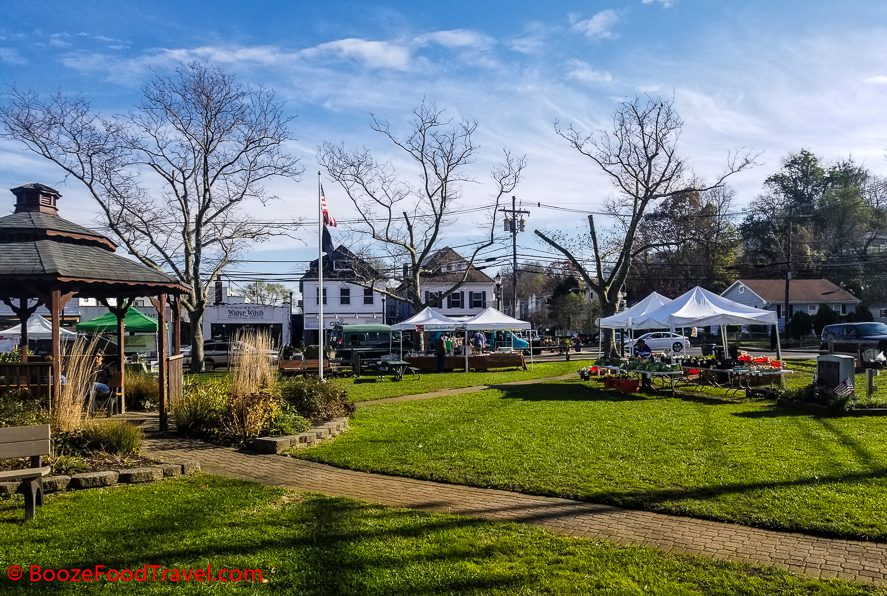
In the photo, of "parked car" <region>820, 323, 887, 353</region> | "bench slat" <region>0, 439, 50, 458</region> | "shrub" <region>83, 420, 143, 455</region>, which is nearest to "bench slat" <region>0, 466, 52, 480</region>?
"bench slat" <region>0, 439, 50, 458</region>

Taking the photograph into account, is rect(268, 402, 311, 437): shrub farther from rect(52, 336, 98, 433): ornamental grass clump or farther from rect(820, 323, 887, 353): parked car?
rect(820, 323, 887, 353): parked car

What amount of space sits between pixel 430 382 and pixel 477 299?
36.8m

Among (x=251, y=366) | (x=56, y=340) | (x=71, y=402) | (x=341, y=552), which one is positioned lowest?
(x=341, y=552)

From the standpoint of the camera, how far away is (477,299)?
192 feet

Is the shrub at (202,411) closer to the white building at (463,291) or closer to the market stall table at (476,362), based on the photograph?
the market stall table at (476,362)

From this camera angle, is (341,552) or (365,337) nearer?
(341,552)

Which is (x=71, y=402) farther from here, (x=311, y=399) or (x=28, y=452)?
(x=311, y=399)

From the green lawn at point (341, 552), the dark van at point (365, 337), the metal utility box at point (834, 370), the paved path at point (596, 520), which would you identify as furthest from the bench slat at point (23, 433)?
the dark van at point (365, 337)

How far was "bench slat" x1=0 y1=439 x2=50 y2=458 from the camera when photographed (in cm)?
618

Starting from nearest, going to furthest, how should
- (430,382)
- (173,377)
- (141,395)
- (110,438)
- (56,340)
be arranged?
(110,438), (56,340), (173,377), (141,395), (430,382)

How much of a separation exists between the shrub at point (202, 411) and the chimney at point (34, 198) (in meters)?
5.28

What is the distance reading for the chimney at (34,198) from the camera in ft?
42.6

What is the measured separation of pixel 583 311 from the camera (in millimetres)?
61750

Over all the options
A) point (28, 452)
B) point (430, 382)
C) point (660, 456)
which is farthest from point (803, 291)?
point (28, 452)
